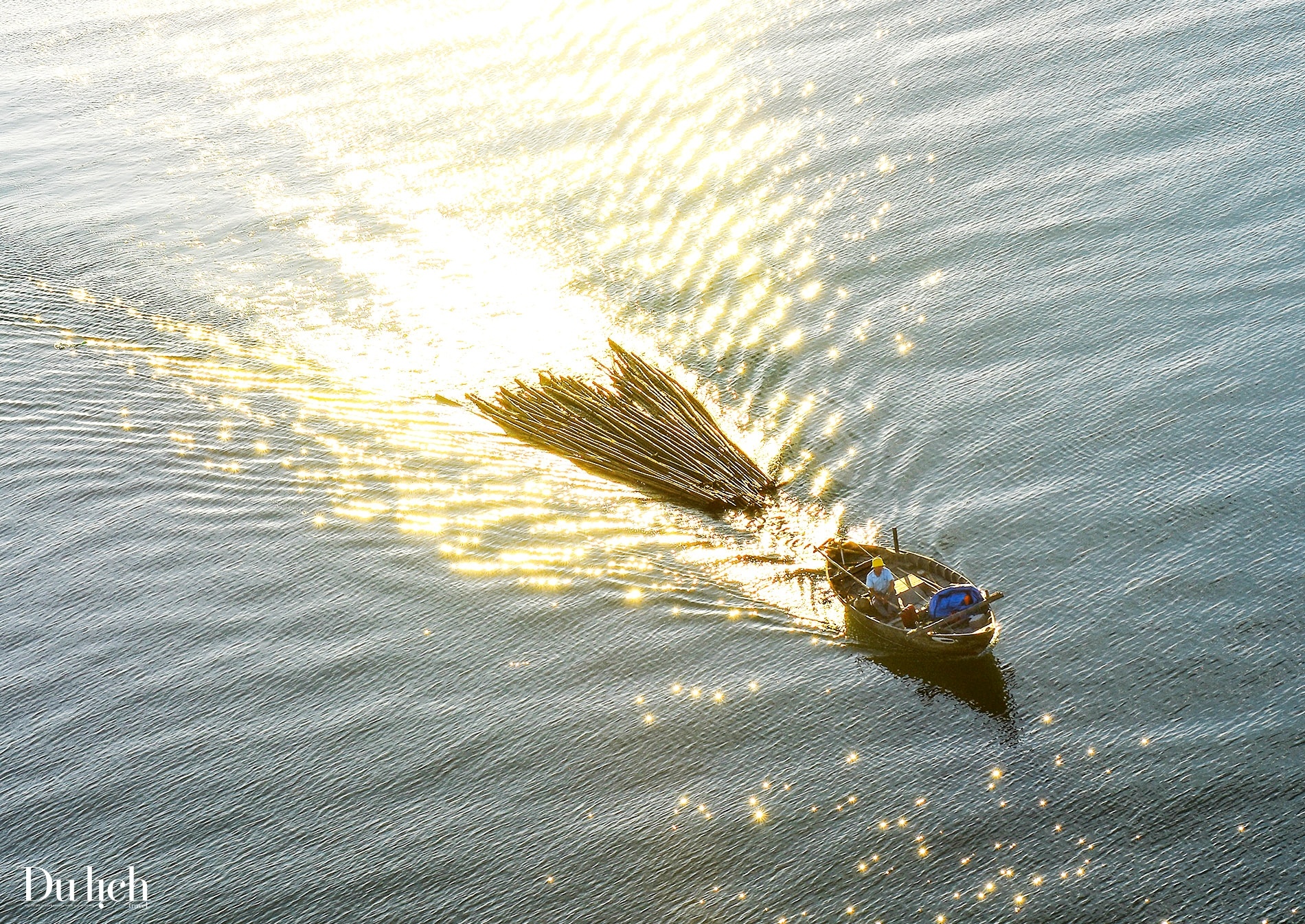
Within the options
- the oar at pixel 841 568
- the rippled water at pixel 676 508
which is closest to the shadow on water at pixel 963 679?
the rippled water at pixel 676 508

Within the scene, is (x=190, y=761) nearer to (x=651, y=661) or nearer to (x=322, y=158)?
(x=651, y=661)

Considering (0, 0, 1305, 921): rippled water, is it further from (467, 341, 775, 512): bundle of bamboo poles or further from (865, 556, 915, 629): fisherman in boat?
(865, 556, 915, 629): fisherman in boat

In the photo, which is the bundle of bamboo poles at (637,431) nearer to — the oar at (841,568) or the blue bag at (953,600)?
the oar at (841,568)

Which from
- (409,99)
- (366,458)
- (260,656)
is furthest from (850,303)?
(409,99)

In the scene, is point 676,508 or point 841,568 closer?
point 841,568

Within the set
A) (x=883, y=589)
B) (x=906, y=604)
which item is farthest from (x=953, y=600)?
(x=883, y=589)

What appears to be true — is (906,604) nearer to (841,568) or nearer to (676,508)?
(841,568)

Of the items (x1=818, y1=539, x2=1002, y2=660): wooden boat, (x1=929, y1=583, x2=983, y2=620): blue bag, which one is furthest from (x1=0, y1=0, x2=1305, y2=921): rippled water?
(x1=929, y1=583, x2=983, y2=620): blue bag
